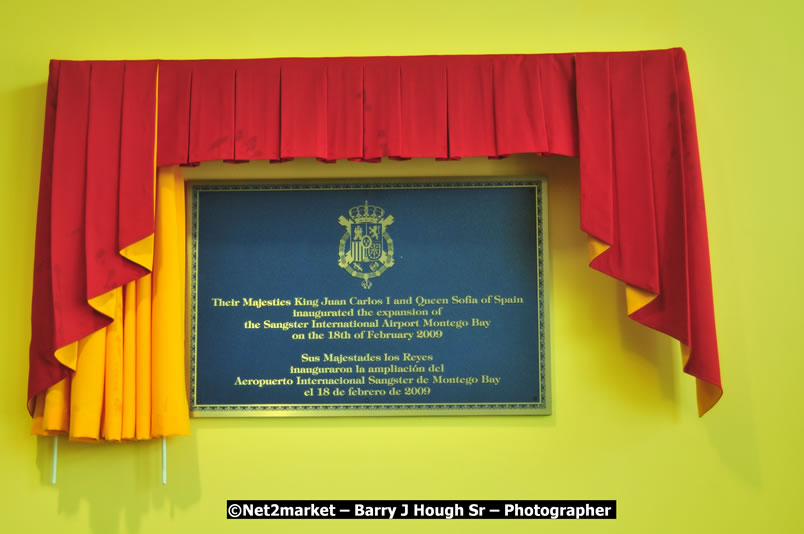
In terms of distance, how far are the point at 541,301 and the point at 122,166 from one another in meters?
1.64

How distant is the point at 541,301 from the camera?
9.43ft

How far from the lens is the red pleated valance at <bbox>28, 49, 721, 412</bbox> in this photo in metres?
2.68

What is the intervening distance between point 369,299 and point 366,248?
0.65ft

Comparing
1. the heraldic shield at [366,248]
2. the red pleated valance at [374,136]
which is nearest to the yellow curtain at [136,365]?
the red pleated valance at [374,136]

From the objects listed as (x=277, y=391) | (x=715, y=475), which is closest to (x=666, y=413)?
(x=715, y=475)

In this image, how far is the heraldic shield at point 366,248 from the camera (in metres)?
2.91

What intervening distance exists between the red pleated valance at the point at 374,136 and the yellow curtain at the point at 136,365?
0.25 ft

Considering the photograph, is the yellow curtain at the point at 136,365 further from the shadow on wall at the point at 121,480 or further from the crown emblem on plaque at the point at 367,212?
the crown emblem on plaque at the point at 367,212

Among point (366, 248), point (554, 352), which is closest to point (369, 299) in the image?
point (366, 248)

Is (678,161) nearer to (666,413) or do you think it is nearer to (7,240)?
(666,413)

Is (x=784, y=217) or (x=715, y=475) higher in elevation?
(x=784, y=217)

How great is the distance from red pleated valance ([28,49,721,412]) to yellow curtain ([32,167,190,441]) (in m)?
0.07
